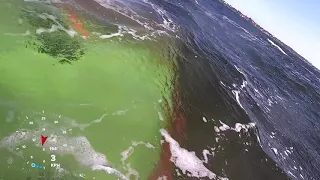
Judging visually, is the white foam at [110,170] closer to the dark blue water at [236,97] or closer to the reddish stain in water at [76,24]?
the dark blue water at [236,97]

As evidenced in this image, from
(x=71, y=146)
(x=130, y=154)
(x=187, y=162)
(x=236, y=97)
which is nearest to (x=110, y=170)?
(x=130, y=154)

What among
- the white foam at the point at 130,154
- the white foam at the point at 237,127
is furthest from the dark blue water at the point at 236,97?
the white foam at the point at 130,154

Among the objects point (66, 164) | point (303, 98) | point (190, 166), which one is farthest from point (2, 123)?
point (303, 98)

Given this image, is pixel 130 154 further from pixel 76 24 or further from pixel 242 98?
pixel 242 98

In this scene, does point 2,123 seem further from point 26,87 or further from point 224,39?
point 224,39

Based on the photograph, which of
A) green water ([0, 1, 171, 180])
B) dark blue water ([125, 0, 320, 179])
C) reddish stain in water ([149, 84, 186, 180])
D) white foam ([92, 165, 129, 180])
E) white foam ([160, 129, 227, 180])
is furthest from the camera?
dark blue water ([125, 0, 320, 179])

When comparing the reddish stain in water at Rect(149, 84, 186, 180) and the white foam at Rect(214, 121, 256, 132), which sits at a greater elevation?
the white foam at Rect(214, 121, 256, 132)

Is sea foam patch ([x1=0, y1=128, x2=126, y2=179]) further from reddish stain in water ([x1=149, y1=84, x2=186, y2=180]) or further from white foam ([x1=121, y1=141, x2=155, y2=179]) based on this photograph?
reddish stain in water ([x1=149, y1=84, x2=186, y2=180])

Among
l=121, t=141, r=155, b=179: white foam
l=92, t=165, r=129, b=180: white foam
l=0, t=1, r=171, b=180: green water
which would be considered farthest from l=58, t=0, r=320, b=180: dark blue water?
l=92, t=165, r=129, b=180: white foam
